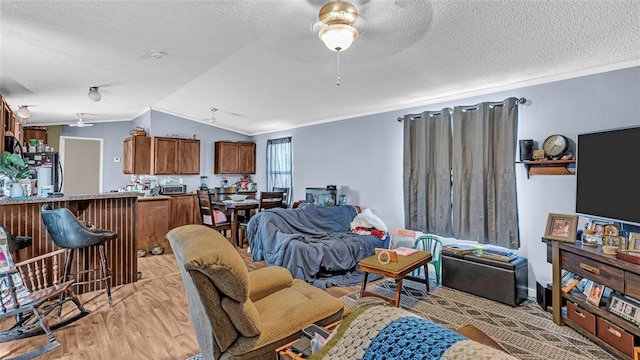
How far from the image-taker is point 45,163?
445 centimetres

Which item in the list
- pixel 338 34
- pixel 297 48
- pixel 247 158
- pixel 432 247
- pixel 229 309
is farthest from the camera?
pixel 247 158

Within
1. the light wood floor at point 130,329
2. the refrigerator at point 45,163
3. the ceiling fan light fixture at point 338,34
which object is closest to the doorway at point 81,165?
the refrigerator at point 45,163

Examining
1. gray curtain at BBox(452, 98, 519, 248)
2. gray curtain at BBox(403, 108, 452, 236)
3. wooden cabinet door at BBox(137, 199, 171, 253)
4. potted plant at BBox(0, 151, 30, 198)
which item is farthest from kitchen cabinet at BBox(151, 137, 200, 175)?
gray curtain at BBox(452, 98, 519, 248)

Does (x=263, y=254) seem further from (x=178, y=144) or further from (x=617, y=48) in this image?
(x=617, y=48)

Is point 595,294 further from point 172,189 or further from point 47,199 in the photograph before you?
point 172,189

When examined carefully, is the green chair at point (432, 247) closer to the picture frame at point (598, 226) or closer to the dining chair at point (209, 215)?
the picture frame at point (598, 226)

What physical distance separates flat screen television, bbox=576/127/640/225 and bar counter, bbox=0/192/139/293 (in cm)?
468

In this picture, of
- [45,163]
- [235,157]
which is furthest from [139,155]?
[235,157]

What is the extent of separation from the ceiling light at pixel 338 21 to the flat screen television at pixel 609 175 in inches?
89.3

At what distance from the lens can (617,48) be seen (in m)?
2.43

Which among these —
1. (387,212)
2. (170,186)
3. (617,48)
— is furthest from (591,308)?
(170,186)

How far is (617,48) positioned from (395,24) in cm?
185

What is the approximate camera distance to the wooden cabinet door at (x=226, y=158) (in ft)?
21.9

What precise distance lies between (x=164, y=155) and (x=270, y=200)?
245 cm
